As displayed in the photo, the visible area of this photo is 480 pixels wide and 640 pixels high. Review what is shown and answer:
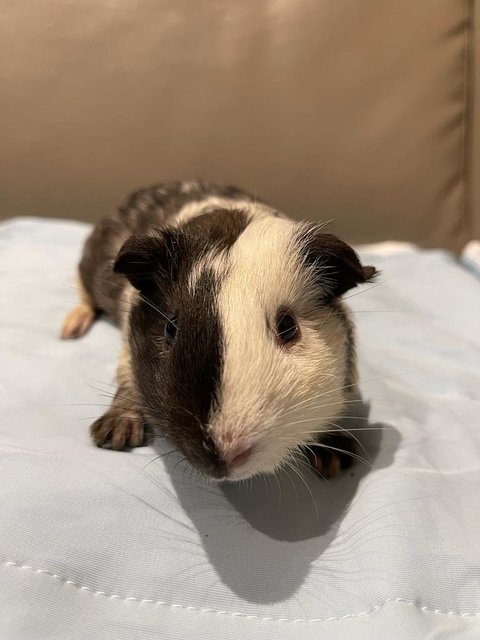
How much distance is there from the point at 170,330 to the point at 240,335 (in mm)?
183

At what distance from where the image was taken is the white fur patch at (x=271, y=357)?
83 cm

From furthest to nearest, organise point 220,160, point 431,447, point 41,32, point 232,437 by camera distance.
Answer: point 220,160
point 41,32
point 431,447
point 232,437

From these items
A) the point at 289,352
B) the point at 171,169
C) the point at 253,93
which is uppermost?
the point at 253,93

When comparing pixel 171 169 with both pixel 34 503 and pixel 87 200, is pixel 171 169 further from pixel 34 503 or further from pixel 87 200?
pixel 34 503

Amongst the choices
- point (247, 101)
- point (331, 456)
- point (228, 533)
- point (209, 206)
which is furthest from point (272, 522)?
point (247, 101)

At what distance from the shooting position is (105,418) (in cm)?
119

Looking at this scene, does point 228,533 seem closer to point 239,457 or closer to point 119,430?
point 239,457

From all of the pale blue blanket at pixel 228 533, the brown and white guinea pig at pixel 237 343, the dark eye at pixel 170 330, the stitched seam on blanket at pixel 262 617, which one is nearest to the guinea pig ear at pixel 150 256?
the brown and white guinea pig at pixel 237 343

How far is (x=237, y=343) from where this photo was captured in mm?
864

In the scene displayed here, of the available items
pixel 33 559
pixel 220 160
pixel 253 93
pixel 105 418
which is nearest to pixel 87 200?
pixel 220 160

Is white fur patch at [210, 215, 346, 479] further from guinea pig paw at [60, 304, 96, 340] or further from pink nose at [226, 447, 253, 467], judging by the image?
guinea pig paw at [60, 304, 96, 340]

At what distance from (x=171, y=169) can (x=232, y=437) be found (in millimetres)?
1686

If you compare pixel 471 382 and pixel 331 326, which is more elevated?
pixel 331 326

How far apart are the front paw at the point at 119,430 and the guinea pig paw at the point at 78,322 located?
0.48 meters
